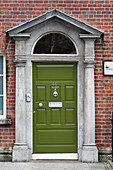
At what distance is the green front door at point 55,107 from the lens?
25.4 feet

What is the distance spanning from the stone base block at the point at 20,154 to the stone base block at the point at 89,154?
136cm

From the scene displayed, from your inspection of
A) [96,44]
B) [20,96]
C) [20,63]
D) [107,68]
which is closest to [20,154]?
[20,96]

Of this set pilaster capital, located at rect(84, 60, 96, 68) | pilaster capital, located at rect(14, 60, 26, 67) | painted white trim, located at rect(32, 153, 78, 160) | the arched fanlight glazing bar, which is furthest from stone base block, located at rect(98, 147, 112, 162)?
pilaster capital, located at rect(14, 60, 26, 67)

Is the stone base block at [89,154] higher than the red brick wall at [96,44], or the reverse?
the red brick wall at [96,44]

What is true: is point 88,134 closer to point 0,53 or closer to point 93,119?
point 93,119

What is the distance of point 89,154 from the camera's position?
24.6ft

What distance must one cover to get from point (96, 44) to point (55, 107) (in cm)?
184

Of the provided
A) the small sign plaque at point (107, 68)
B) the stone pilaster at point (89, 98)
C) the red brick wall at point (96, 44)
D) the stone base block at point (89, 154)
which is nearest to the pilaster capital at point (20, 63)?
the red brick wall at point (96, 44)

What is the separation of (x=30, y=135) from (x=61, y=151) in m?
0.86

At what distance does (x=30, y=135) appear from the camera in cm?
765

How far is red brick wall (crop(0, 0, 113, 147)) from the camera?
25.1 ft

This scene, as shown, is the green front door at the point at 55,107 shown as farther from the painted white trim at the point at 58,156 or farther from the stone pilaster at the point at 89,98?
the stone pilaster at the point at 89,98

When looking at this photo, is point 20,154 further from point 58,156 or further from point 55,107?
point 55,107

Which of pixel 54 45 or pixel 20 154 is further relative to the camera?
pixel 54 45
